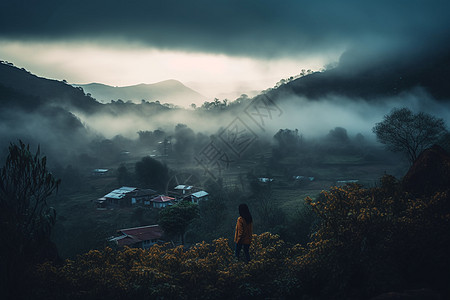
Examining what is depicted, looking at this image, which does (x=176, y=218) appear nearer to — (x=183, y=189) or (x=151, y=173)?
(x=183, y=189)

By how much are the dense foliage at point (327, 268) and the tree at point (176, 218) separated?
67.7 feet

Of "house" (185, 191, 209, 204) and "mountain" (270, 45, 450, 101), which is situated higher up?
"mountain" (270, 45, 450, 101)

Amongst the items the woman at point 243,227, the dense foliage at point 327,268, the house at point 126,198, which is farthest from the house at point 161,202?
the woman at point 243,227

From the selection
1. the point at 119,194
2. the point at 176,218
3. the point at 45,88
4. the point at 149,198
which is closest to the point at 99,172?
the point at 119,194

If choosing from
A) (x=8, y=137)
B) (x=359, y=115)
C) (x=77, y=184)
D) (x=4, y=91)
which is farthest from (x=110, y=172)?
(x=359, y=115)

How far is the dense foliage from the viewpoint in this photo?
812 cm

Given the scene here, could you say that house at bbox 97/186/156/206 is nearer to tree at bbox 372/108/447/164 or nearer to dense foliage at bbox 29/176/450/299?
tree at bbox 372/108/447/164

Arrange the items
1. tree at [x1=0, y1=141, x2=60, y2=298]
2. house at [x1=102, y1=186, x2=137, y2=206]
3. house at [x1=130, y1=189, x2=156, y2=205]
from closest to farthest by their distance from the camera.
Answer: tree at [x1=0, y1=141, x2=60, y2=298] → house at [x1=102, y1=186, x2=137, y2=206] → house at [x1=130, y1=189, x2=156, y2=205]

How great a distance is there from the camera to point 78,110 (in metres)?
155

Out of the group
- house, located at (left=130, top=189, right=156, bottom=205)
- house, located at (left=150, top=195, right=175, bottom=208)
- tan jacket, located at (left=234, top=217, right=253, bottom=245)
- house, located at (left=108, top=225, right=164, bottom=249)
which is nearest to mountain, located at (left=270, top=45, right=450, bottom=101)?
house, located at (left=150, top=195, right=175, bottom=208)

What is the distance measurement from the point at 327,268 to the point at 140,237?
1143 inches

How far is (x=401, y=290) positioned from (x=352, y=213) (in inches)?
111

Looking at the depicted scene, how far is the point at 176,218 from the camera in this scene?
32.1 m

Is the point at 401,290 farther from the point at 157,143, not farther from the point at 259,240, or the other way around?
the point at 157,143
